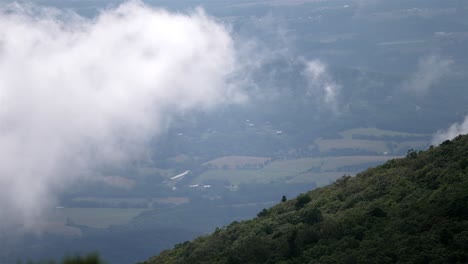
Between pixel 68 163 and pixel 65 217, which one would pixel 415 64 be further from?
pixel 65 217

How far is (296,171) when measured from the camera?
305 ft

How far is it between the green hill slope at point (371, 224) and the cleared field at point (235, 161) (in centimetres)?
5654

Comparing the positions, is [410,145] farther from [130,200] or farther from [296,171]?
[130,200]

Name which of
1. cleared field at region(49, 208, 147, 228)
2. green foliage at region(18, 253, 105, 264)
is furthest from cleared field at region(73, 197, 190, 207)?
green foliage at region(18, 253, 105, 264)

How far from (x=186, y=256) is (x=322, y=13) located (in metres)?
138

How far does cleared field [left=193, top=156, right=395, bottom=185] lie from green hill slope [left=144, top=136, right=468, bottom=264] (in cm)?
4935

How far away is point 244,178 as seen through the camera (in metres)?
90.9

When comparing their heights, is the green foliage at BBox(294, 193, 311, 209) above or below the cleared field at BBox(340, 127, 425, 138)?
below

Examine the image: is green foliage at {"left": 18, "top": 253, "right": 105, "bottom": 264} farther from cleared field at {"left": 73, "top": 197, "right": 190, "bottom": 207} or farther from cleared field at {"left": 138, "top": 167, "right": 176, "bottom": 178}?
cleared field at {"left": 138, "top": 167, "right": 176, "bottom": 178}

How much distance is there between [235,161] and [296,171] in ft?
27.4

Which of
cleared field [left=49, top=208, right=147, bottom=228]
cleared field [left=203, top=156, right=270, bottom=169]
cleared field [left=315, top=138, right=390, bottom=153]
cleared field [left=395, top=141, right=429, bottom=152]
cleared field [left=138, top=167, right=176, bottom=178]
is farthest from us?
cleared field [left=315, top=138, right=390, bottom=153]

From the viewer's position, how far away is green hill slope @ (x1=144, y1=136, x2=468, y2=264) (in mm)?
26656

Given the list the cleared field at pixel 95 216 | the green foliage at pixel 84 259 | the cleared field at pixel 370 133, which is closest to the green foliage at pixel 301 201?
the green foliage at pixel 84 259

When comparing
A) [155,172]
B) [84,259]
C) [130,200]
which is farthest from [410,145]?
[84,259]
